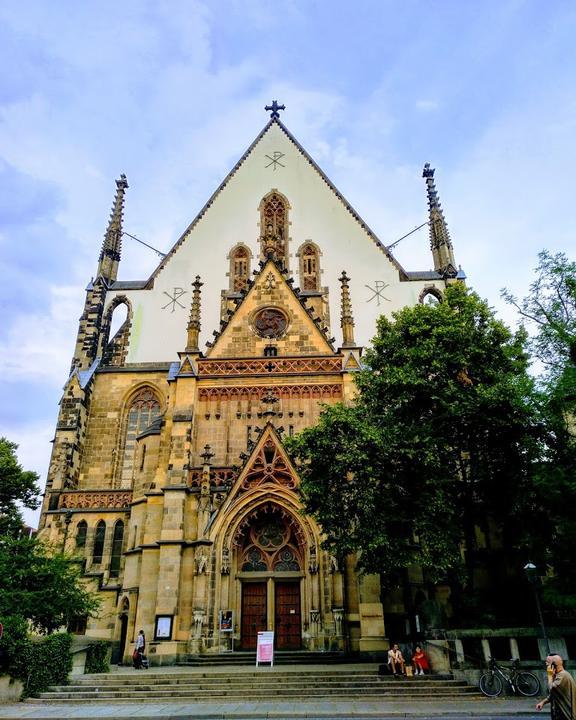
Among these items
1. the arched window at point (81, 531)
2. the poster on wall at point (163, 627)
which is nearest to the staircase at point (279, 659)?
the poster on wall at point (163, 627)

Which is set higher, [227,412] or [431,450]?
[227,412]

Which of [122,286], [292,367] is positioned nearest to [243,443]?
[292,367]

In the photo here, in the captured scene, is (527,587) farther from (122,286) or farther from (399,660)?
(122,286)

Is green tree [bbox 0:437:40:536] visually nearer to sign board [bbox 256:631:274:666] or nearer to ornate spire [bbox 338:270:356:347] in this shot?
sign board [bbox 256:631:274:666]

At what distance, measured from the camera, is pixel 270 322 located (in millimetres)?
27750

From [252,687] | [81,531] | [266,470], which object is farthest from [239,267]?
[252,687]

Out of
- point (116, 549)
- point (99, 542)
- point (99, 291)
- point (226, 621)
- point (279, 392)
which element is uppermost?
point (99, 291)

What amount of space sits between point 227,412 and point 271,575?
7253mm

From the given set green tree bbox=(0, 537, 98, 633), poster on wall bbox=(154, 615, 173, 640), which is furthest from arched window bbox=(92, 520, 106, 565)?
green tree bbox=(0, 537, 98, 633)

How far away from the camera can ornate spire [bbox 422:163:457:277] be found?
3359 centimetres

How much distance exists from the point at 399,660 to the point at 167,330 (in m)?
22.1

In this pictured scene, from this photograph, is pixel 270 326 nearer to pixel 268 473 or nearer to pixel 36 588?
pixel 268 473

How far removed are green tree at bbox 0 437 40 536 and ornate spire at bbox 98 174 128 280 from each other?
49.0ft

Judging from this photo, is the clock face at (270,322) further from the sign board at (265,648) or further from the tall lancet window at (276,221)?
the sign board at (265,648)
